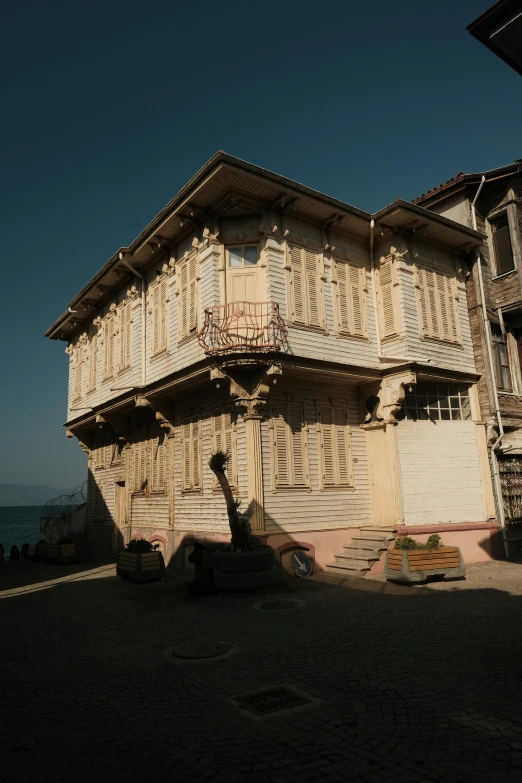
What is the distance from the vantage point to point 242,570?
42.8 ft

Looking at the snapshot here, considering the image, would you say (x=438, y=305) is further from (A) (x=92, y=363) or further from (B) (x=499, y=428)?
(A) (x=92, y=363)

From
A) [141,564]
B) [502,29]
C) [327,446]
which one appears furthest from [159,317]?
[502,29]

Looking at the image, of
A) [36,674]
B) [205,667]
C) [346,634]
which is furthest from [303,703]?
[36,674]

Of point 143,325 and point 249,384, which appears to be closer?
point 249,384

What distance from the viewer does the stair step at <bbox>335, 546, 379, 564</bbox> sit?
599 inches

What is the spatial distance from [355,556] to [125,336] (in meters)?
11.4

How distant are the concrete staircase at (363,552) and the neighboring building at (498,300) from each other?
4.81m

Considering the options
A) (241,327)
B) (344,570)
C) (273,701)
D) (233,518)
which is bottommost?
(273,701)

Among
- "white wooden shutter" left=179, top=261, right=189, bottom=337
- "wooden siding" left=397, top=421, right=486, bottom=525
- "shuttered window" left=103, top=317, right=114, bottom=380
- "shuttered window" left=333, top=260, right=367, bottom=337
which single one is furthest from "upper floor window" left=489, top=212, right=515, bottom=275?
"shuttered window" left=103, top=317, right=114, bottom=380

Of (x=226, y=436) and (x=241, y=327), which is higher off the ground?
(x=241, y=327)

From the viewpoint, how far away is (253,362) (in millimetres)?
14211

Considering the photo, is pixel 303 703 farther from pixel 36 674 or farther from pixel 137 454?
pixel 137 454

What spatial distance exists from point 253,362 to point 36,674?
849cm

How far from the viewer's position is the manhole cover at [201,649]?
8.20 m
